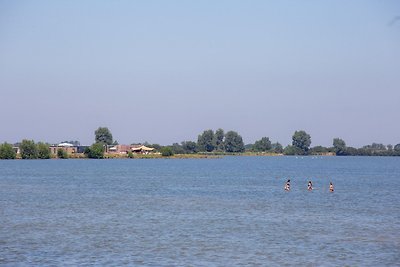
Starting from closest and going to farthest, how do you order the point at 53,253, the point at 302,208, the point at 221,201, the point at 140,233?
the point at 53,253
the point at 140,233
the point at 302,208
the point at 221,201

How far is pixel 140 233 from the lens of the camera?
4156 cm

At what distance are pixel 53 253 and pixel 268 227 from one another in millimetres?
15982

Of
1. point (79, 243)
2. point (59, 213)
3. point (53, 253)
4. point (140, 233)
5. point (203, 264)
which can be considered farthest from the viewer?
point (59, 213)

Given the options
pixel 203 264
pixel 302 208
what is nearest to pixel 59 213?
pixel 302 208

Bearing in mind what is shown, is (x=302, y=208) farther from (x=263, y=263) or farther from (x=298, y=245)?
(x=263, y=263)

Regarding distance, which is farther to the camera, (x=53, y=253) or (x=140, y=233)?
(x=140, y=233)

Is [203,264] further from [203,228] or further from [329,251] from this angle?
[203,228]

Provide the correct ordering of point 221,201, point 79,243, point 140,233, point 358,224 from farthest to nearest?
point 221,201, point 358,224, point 140,233, point 79,243

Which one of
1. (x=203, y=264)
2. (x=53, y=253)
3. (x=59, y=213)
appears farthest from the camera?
(x=59, y=213)

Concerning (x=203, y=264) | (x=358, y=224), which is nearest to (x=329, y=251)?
(x=203, y=264)

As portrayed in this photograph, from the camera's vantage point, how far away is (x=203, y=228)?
44.1 m

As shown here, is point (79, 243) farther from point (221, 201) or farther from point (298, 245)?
point (221, 201)

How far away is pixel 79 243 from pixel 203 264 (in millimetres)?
8464

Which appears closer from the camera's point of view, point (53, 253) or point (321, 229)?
point (53, 253)
